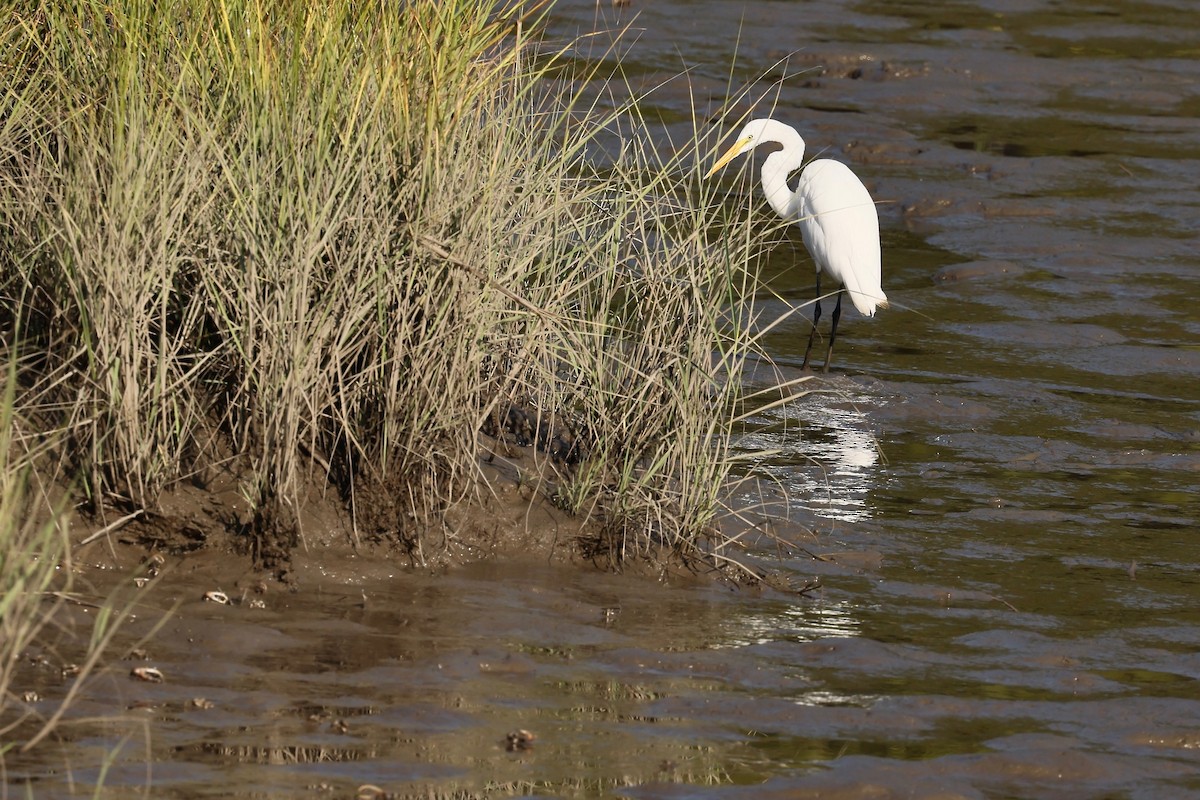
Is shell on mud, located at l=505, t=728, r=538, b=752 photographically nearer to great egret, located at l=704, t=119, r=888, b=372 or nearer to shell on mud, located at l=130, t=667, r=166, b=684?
shell on mud, located at l=130, t=667, r=166, b=684

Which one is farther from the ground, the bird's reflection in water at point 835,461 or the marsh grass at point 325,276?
the marsh grass at point 325,276

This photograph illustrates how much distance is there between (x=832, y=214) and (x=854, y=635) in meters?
3.58

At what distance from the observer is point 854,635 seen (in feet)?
13.7

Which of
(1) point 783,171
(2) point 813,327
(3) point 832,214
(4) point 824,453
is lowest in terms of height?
(4) point 824,453

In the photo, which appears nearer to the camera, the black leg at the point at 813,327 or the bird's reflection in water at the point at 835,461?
the bird's reflection in water at the point at 835,461

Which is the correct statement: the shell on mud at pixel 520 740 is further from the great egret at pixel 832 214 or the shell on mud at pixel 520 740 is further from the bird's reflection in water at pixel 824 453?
the great egret at pixel 832 214

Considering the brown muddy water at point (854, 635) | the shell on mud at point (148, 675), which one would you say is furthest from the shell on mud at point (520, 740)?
the shell on mud at point (148, 675)

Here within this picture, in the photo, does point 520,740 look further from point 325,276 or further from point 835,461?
point 835,461

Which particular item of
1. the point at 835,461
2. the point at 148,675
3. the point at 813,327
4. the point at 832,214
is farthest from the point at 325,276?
the point at 832,214

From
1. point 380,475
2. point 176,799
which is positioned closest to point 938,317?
point 380,475

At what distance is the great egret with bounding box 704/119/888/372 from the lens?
741 cm

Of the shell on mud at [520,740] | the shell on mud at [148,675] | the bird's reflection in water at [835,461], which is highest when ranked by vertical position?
the shell on mud at [520,740]

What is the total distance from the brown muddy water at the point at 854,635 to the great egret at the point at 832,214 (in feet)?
1.04

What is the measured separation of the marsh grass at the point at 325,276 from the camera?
13.1ft
